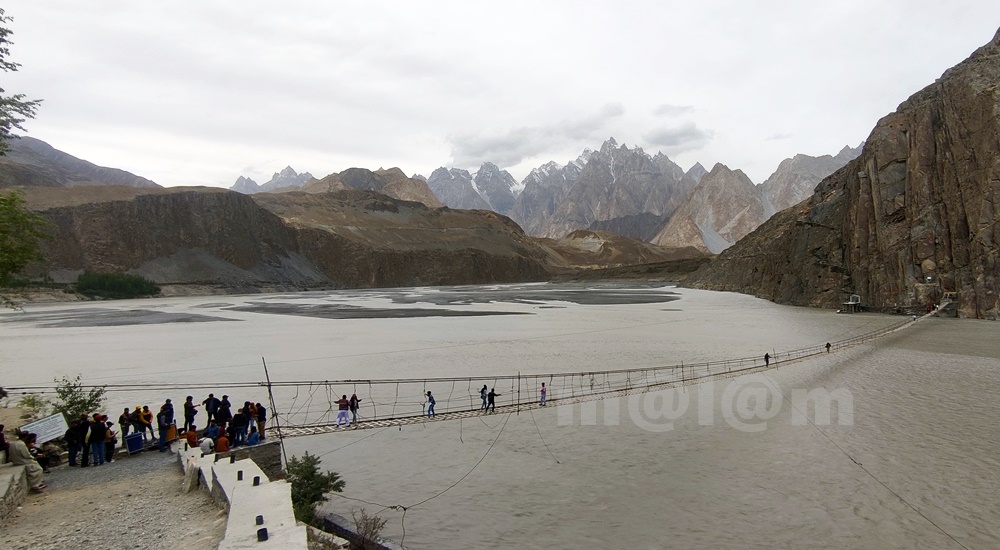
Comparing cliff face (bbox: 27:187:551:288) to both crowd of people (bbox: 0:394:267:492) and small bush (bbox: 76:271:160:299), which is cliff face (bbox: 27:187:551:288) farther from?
crowd of people (bbox: 0:394:267:492)

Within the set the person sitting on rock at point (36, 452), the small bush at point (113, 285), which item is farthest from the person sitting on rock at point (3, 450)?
the small bush at point (113, 285)

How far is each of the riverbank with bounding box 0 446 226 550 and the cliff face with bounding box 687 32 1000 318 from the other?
65.0 meters

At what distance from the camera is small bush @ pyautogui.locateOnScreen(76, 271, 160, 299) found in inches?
3907

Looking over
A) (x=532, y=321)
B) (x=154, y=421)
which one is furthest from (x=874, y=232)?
(x=154, y=421)

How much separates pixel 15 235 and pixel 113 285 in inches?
4083

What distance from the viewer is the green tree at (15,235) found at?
53.2 feet

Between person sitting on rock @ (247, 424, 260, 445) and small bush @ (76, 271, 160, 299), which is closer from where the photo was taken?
person sitting on rock @ (247, 424, 260, 445)

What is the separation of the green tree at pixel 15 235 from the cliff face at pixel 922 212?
6936 cm

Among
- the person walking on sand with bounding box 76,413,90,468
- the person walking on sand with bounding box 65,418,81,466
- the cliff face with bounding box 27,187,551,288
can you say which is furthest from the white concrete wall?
the cliff face with bounding box 27,187,551,288

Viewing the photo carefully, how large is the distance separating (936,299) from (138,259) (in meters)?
142

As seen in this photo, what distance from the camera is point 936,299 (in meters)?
55.9

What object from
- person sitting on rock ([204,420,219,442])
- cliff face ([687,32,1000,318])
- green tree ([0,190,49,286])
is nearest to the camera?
person sitting on rock ([204,420,219,442])

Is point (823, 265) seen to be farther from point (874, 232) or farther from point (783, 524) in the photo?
point (783, 524)

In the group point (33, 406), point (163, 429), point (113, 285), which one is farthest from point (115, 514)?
point (113, 285)
